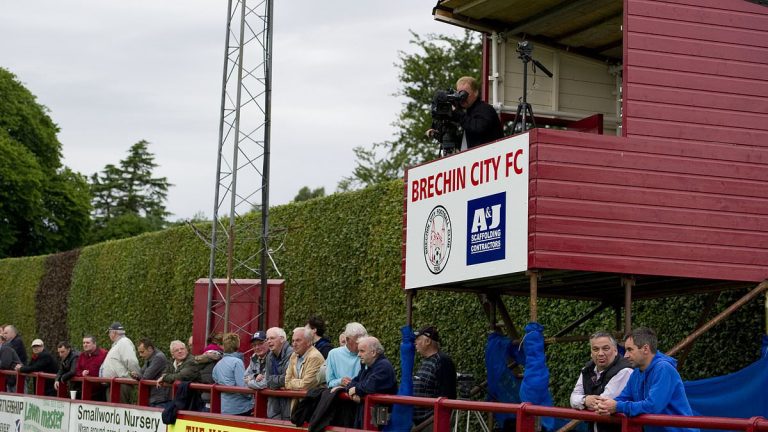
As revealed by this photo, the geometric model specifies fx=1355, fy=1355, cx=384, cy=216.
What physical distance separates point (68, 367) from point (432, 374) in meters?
8.51

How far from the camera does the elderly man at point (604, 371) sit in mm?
9516

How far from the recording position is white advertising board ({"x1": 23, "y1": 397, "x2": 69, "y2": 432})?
1830 centimetres

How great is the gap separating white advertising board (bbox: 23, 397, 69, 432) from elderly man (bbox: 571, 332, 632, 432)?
1006 cm

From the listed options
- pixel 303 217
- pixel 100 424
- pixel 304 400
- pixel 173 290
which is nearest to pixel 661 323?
pixel 304 400

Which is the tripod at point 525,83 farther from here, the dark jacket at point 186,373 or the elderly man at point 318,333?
the dark jacket at point 186,373

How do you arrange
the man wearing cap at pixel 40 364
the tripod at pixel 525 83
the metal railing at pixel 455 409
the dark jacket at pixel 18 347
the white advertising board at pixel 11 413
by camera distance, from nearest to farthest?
the metal railing at pixel 455 409, the tripod at pixel 525 83, the white advertising board at pixel 11 413, the man wearing cap at pixel 40 364, the dark jacket at pixel 18 347

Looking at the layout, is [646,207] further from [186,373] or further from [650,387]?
[186,373]

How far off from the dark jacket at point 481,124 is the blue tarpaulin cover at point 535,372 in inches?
84.4

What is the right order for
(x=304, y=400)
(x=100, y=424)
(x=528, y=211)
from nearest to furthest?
(x=528, y=211) → (x=304, y=400) → (x=100, y=424)

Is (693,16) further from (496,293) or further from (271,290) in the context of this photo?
(271,290)

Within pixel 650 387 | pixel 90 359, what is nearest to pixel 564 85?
pixel 650 387

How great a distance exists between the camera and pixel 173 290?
26.8 m

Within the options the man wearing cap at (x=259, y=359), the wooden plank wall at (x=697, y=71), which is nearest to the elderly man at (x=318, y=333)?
the man wearing cap at (x=259, y=359)

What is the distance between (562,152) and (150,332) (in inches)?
699
